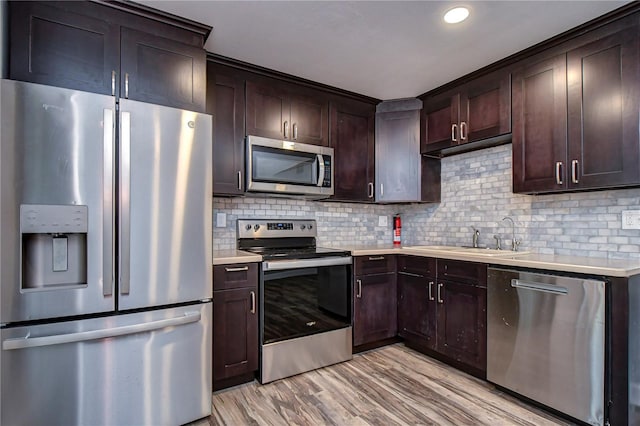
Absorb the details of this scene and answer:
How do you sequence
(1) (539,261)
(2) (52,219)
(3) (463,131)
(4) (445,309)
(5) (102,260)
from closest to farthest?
1. (2) (52,219)
2. (5) (102,260)
3. (1) (539,261)
4. (4) (445,309)
5. (3) (463,131)

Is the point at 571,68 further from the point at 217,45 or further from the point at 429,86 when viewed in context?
the point at 217,45

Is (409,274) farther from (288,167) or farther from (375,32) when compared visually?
(375,32)

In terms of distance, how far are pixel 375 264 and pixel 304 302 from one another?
77 cm

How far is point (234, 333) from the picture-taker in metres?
2.25

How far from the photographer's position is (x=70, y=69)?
66.6 inches

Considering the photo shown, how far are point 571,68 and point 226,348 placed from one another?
2.98 metres

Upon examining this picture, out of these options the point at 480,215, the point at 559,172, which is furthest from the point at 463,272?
the point at 559,172

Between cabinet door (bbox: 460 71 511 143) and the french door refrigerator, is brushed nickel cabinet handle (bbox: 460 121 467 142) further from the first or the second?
the french door refrigerator

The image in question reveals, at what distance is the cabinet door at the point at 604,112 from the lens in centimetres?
190

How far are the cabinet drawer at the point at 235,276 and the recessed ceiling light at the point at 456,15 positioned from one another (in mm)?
2006

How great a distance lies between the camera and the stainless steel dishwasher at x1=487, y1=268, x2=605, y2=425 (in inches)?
69.7

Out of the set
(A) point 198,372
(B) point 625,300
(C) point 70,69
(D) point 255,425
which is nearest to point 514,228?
(B) point 625,300

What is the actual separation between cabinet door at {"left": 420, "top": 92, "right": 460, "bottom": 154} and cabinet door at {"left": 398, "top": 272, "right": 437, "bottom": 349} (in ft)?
4.09

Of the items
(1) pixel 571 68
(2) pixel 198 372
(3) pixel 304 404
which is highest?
(1) pixel 571 68
